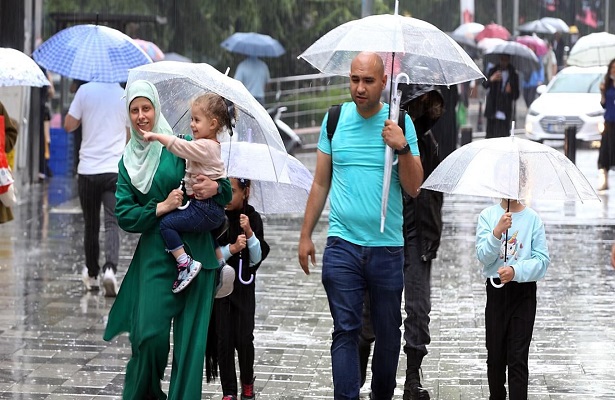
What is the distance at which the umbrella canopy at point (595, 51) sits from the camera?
65.9ft

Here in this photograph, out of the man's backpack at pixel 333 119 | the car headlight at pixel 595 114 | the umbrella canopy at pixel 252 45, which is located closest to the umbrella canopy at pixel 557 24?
the car headlight at pixel 595 114

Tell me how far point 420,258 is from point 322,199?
125 cm

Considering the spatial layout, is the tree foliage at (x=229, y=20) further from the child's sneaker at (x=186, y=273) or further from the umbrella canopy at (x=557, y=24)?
the child's sneaker at (x=186, y=273)

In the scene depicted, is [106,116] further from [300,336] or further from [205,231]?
[205,231]

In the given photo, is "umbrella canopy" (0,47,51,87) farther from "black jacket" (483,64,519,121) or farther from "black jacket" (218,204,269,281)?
"black jacket" (483,64,519,121)

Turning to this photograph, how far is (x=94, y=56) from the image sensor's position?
10.7 meters

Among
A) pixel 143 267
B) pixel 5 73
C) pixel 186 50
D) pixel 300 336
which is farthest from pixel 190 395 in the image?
pixel 186 50

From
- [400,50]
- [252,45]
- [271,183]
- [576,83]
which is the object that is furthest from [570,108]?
[400,50]

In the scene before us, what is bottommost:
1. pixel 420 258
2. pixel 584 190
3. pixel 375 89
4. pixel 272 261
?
pixel 272 261

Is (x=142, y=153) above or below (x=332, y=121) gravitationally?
below

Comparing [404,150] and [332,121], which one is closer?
[404,150]

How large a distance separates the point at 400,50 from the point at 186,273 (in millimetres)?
1463

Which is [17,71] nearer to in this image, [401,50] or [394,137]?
[401,50]

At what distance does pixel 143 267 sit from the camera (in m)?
6.42
